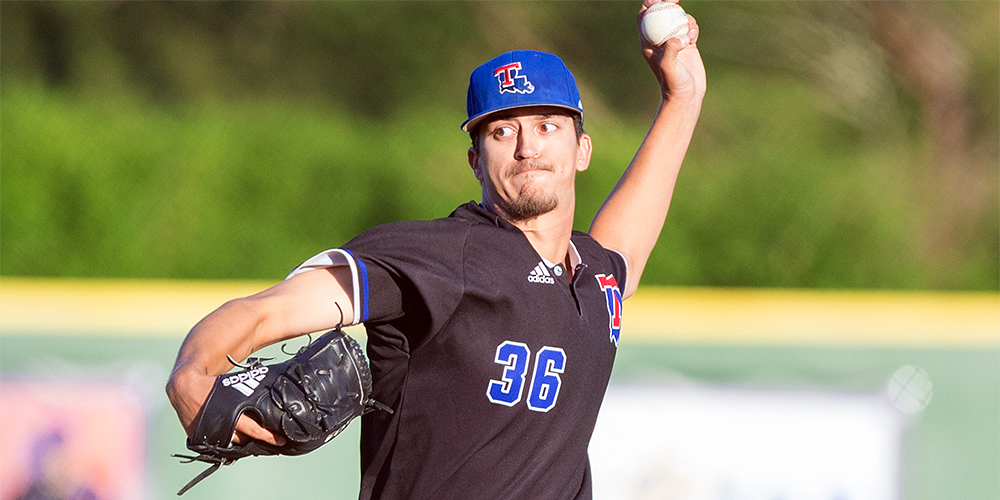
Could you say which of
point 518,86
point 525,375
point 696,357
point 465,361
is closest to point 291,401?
point 465,361

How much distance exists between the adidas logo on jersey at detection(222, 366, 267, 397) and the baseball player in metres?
0.03

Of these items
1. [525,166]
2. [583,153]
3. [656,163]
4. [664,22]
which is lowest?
[525,166]

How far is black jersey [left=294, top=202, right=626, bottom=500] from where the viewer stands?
206 centimetres

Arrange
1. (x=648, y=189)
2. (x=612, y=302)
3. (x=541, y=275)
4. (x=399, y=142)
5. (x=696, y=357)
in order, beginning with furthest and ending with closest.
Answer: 1. (x=399, y=142)
2. (x=696, y=357)
3. (x=648, y=189)
4. (x=612, y=302)
5. (x=541, y=275)

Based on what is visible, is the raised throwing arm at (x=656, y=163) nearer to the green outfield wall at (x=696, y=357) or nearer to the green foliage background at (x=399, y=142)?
the green outfield wall at (x=696, y=357)

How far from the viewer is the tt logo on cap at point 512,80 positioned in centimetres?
231

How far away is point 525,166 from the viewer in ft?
7.62

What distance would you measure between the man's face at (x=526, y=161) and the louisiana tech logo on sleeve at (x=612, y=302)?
0.24m

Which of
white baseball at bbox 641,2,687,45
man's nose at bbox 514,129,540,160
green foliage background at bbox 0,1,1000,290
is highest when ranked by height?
green foliage background at bbox 0,1,1000,290

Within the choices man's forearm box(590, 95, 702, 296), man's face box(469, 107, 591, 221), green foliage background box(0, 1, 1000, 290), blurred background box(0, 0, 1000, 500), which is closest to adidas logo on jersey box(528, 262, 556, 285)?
man's face box(469, 107, 591, 221)

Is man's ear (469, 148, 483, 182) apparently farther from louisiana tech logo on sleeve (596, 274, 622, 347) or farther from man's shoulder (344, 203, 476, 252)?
louisiana tech logo on sleeve (596, 274, 622, 347)

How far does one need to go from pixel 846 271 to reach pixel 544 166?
14.7ft

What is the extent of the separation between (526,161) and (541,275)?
27 cm

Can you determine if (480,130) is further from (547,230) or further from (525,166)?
(547,230)
